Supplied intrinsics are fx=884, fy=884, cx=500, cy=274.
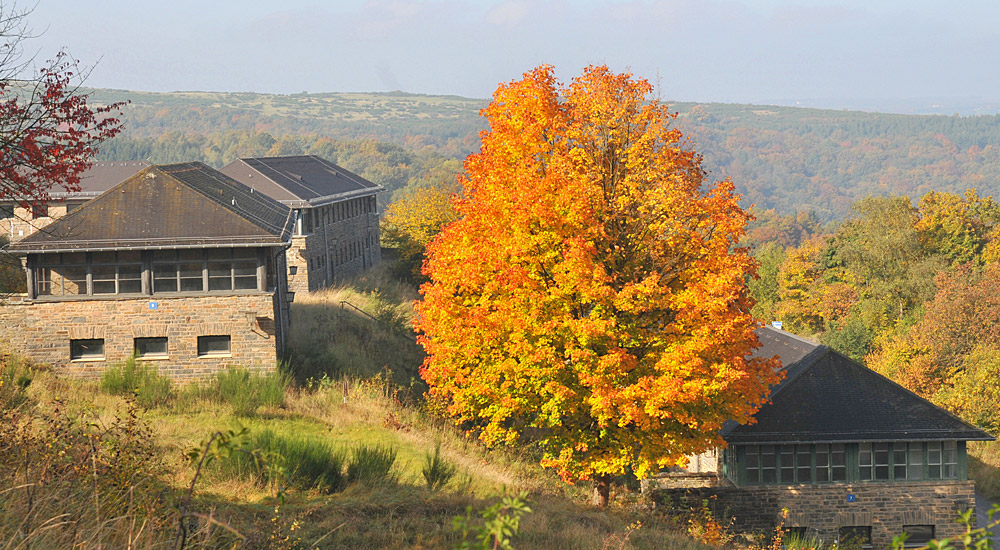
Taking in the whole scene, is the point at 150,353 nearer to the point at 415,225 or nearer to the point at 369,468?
the point at 369,468

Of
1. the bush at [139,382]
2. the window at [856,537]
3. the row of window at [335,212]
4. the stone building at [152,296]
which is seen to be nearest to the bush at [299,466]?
the bush at [139,382]

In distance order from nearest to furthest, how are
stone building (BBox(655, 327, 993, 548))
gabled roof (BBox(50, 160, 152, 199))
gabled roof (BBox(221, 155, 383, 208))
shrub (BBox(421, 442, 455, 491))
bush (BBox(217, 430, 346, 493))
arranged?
1. bush (BBox(217, 430, 346, 493))
2. shrub (BBox(421, 442, 455, 491))
3. stone building (BBox(655, 327, 993, 548))
4. gabled roof (BBox(50, 160, 152, 199))
5. gabled roof (BBox(221, 155, 383, 208))

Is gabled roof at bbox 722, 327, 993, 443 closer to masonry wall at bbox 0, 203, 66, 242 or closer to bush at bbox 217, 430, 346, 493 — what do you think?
bush at bbox 217, 430, 346, 493

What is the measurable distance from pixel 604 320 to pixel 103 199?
54.7 ft

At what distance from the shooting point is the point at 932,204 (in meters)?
77.1

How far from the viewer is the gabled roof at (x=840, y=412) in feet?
100

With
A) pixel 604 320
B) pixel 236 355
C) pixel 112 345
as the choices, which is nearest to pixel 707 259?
pixel 604 320

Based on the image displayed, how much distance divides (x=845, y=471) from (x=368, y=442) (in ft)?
58.8

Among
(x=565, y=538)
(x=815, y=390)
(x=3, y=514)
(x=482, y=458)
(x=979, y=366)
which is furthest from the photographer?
(x=979, y=366)

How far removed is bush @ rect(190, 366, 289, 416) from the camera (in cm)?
2375

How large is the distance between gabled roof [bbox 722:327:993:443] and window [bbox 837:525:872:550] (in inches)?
124

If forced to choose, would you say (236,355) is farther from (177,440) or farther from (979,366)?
(979,366)

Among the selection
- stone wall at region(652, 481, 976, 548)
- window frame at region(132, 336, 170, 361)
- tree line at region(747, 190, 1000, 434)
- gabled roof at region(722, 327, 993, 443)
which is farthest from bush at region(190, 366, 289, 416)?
tree line at region(747, 190, 1000, 434)

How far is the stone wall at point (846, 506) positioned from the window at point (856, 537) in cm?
23
